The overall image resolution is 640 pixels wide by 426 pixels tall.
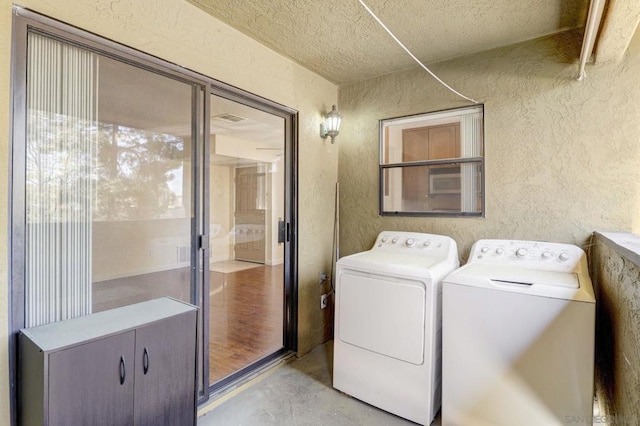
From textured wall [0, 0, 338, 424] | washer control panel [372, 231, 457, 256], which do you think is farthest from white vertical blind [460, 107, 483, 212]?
textured wall [0, 0, 338, 424]

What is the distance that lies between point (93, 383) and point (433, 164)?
2758mm

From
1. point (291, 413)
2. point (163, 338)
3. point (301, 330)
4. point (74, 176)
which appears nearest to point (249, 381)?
point (291, 413)

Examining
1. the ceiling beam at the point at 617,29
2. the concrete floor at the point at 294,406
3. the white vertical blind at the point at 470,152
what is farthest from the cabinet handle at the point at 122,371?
the ceiling beam at the point at 617,29

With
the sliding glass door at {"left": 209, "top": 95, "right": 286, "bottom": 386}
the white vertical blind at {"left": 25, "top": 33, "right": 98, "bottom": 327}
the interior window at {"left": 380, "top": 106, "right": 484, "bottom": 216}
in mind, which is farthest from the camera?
the interior window at {"left": 380, "top": 106, "right": 484, "bottom": 216}

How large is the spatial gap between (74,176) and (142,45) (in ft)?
2.67

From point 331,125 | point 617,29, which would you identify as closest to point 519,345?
point 617,29

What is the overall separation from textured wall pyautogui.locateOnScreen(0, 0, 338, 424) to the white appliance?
1.43 meters

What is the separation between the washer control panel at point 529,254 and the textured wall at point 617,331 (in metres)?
0.16

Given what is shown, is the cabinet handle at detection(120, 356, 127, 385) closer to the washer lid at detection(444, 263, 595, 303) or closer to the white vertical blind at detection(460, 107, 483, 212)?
the washer lid at detection(444, 263, 595, 303)

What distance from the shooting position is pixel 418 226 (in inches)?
117

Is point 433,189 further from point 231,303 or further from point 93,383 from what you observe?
point 93,383

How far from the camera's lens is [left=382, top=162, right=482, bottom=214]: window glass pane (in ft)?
9.02

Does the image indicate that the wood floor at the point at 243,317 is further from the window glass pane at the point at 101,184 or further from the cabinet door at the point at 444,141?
the cabinet door at the point at 444,141

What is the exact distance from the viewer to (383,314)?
7.25 ft
